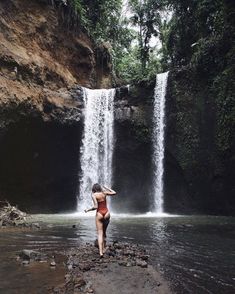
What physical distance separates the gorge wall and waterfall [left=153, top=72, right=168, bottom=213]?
0.30m

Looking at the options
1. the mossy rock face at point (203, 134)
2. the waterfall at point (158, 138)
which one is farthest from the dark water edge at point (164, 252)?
the waterfall at point (158, 138)

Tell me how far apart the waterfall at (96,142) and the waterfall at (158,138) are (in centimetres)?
253

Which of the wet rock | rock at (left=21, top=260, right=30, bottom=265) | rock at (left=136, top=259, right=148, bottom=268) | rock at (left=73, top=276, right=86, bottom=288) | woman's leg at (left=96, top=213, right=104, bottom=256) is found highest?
woman's leg at (left=96, top=213, right=104, bottom=256)

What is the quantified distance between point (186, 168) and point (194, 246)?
1208cm

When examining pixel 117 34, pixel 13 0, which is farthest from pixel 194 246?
pixel 117 34

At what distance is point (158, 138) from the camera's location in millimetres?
23219

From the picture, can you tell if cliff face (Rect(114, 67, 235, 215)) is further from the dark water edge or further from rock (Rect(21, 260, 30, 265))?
rock (Rect(21, 260, 30, 265))

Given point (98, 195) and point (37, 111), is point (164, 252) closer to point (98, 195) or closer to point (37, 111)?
point (98, 195)

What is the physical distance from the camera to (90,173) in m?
23.1

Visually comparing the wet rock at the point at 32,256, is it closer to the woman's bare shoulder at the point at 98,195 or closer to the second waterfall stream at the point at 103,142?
the woman's bare shoulder at the point at 98,195

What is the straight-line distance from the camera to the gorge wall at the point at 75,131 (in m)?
20.7

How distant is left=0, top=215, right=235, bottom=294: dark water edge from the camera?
6.55 metres

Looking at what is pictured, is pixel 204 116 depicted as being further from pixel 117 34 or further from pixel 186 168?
pixel 117 34

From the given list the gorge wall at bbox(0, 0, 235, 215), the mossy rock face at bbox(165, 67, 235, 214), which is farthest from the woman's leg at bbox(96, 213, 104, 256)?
the mossy rock face at bbox(165, 67, 235, 214)
